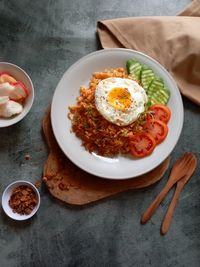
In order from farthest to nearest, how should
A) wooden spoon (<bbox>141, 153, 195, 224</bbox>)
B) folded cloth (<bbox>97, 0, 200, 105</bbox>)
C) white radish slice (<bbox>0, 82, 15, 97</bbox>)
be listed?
folded cloth (<bbox>97, 0, 200, 105</bbox>) → wooden spoon (<bbox>141, 153, 195, 224</bbox>) → white radish slice (<bbox>0, 82, 15, 97</bbox>)

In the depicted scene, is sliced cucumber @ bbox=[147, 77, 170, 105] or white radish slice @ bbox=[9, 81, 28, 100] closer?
white radish slice @ bbox=[9, 81, 28, 100]

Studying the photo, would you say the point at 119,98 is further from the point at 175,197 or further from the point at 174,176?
the point at 175,197

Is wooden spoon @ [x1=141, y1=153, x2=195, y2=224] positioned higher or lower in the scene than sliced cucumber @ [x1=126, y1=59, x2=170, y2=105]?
lower

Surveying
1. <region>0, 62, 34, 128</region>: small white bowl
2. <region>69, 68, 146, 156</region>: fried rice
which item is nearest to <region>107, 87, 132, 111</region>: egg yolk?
<region>69, 68, 146, 156</region>: fried rice

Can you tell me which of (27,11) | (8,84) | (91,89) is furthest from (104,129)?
(27,11)

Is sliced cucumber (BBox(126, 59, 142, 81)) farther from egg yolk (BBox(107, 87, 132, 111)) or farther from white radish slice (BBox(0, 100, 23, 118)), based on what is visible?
white radish slice (BBox(0, 100, 23, 118))
